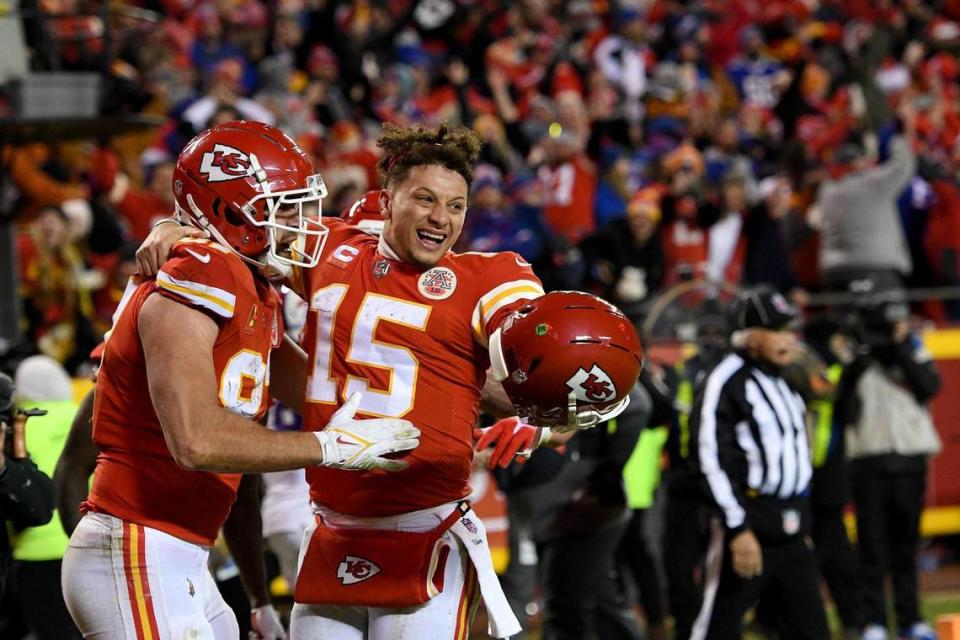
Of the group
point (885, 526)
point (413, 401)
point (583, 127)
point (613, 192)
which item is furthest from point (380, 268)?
point (583, 127)

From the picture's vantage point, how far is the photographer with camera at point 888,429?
27.3 feet

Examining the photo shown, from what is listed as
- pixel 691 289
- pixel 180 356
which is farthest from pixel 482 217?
pixel 180 356

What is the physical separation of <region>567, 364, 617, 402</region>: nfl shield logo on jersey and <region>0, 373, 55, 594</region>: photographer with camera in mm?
1902

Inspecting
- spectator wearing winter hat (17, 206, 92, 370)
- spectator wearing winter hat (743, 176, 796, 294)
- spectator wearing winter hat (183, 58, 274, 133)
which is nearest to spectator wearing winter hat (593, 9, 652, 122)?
spectator wearing winter hat (743, 176, 796, 294)

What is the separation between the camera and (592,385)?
332 cm

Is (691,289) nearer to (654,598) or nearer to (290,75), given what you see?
(654,598)

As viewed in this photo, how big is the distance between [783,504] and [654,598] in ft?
6.17

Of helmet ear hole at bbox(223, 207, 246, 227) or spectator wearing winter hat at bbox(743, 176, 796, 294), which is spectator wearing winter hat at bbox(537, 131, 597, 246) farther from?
helmet ear hole at bbox(223, 207, 246, 227)

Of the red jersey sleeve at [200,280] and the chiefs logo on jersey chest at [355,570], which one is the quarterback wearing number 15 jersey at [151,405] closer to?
the red jersey sleeve at [200,280]

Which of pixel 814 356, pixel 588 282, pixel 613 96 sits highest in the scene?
pixel 613 96

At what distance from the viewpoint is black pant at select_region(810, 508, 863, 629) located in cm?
771

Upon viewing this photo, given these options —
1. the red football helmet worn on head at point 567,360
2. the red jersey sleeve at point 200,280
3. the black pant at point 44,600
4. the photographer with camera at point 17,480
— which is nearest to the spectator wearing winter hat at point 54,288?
the black pant at point 44,600

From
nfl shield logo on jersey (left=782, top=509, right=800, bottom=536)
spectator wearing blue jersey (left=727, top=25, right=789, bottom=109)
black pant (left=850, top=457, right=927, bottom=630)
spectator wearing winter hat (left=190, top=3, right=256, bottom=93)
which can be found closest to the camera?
nfl shield logo on jersey (left=782, top=509, right=800, bottom=536)

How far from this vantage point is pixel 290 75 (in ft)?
38.2
